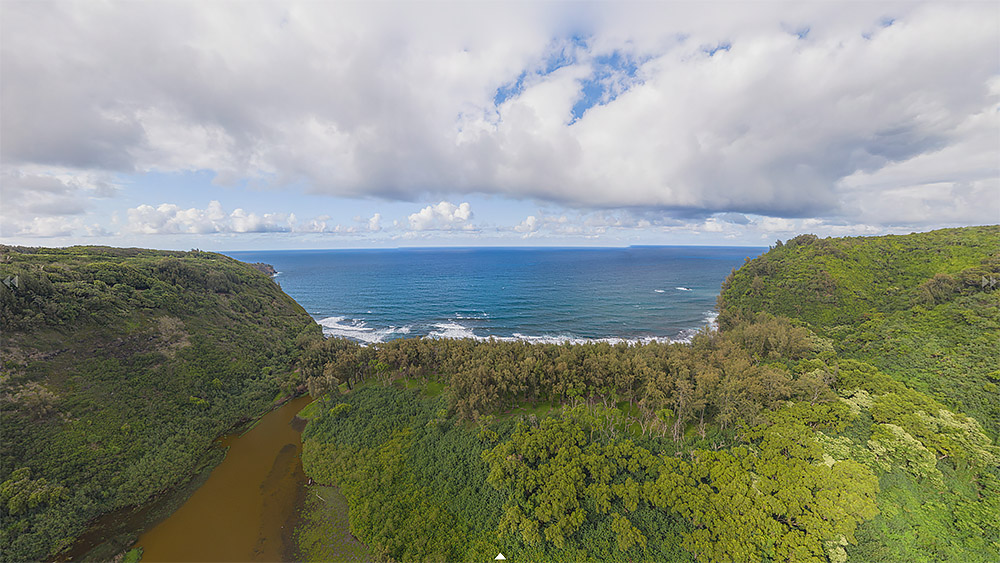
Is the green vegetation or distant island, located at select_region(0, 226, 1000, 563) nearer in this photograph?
distant island, located at select_region(0, 226, 1000, 563)

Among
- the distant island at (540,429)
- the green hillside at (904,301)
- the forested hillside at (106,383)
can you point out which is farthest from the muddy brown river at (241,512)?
the green hillside at (904,301)

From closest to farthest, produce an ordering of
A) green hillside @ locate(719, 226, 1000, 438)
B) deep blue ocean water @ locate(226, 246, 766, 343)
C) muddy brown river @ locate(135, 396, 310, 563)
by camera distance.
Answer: muddy brown river @ locate(135, 396, 310, 563), green hillside @ locate(719, 226, 1000, 438), deep blue ocean water @ locate(226, 246, 766, 343)

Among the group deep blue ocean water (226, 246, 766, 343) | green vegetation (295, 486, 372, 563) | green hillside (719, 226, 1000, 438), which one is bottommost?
green vegetation (295, 486, 372, 563)

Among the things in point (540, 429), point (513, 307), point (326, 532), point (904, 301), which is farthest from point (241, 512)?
point (904, 301)

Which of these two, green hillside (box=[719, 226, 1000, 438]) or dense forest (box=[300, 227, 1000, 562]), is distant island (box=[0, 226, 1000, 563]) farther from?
green hillside (box=[719, 226, 1000, 438])

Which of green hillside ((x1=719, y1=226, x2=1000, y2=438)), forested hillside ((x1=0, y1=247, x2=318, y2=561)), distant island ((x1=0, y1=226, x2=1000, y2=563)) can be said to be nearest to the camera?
distant island ((x1=0, y1=226, x2=1000, y2=563))

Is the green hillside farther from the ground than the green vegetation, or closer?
farther from the ground

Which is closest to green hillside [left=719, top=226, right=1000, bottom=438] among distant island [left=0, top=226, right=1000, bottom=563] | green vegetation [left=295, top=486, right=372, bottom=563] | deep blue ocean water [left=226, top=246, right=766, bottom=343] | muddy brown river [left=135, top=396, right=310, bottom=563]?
distant island [left=0, top=226, right=1000, bottom=563]

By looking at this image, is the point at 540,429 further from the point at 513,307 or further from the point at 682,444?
the point at 513,307
